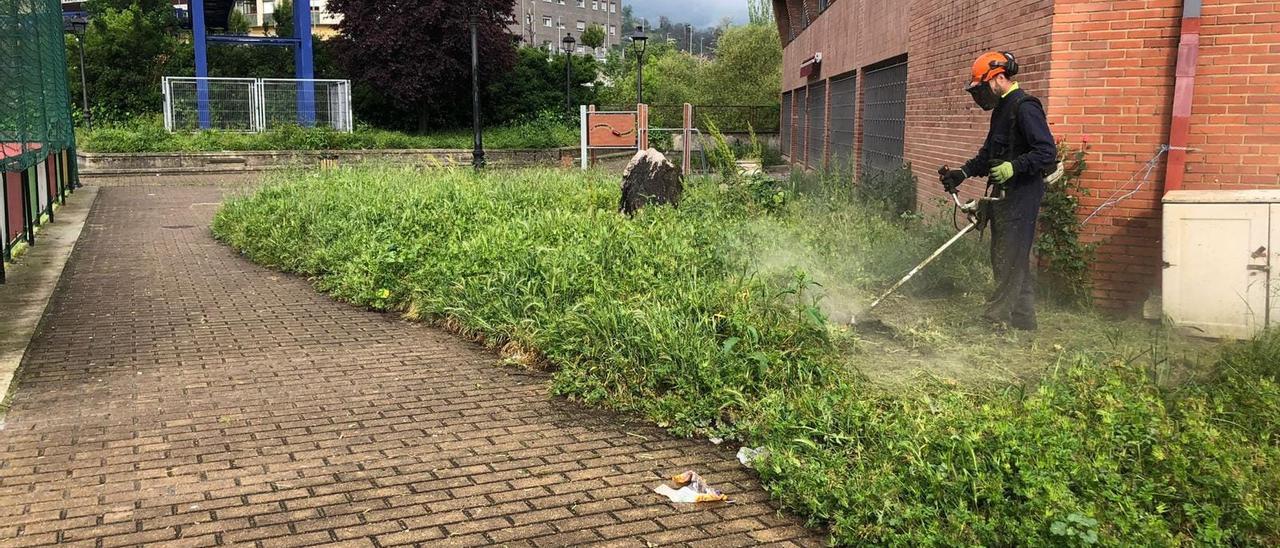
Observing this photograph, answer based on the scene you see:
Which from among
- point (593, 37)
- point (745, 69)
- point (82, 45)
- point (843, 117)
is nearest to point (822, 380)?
point (843, 117)

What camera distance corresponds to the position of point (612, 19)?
113375mm

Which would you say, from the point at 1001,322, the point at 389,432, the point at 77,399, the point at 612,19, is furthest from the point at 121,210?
the point at 612,19

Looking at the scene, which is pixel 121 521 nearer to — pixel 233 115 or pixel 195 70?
pixel 233 115

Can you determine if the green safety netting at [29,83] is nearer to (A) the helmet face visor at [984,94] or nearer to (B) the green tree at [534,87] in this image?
(A) the helmet face visor at [984,94]

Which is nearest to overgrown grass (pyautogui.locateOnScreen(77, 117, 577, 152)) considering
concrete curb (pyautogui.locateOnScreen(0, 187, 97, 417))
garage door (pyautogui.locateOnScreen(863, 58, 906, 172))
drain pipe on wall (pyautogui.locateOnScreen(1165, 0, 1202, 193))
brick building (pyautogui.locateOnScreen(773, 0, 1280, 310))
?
concrete curb (pyautogui.locateOnScreen(0, 187, 97, 417))

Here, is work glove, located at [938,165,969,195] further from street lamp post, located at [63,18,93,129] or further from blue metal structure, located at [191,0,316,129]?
street lamp post, located at [63,18,93,129]

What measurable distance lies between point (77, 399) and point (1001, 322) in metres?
5.54

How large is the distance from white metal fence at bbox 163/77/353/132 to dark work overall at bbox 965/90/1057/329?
25.7 meters

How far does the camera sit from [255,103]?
96.2ft

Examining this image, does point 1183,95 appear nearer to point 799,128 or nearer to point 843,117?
point 843,117

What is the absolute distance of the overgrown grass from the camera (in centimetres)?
2595

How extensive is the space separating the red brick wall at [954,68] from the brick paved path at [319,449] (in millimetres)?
4639

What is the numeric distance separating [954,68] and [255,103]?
78.9ft

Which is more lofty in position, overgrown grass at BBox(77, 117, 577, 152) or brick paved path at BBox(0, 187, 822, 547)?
overgrown grass at BBox(77, 117, 577, 152)
